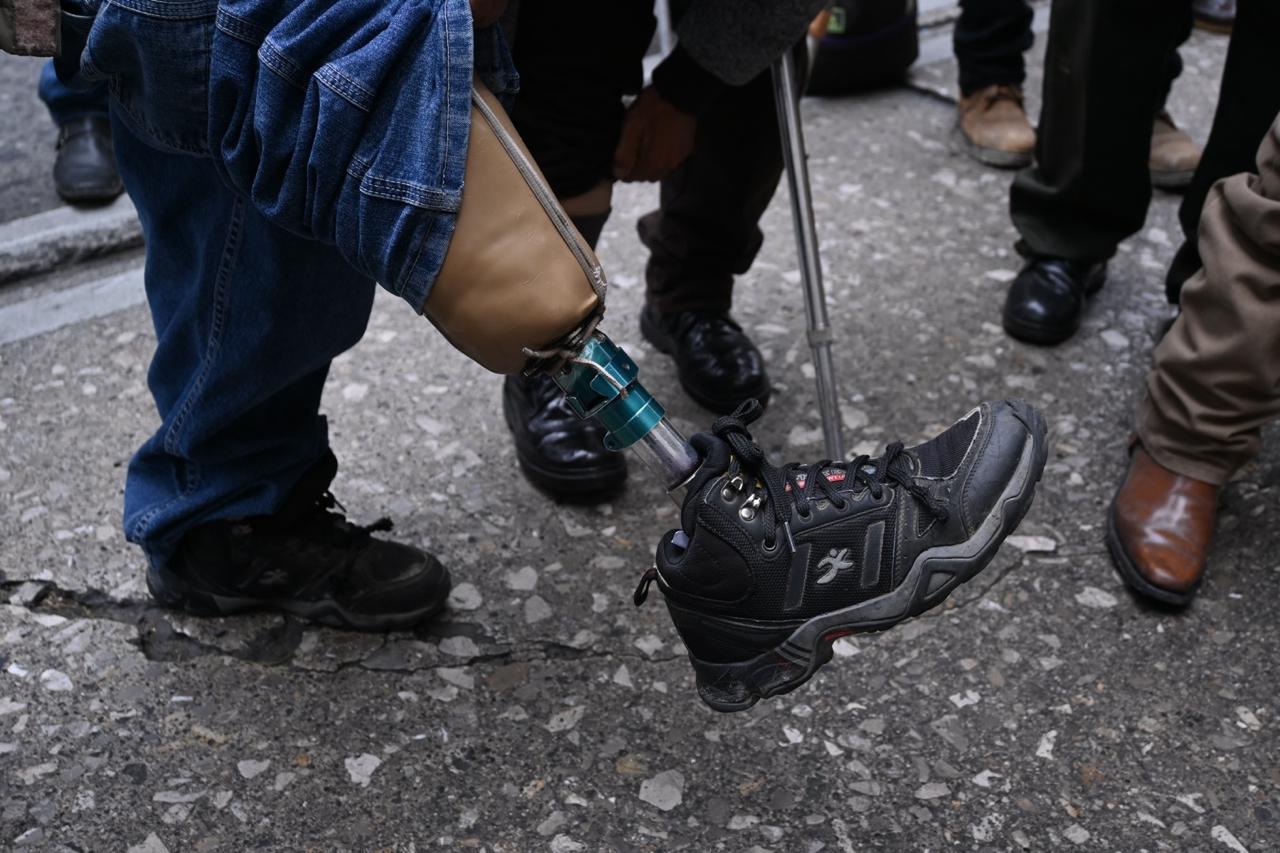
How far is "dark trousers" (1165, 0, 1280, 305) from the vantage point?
6.79ft

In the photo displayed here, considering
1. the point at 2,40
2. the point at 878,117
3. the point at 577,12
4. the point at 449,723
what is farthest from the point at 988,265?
the point at 2,40

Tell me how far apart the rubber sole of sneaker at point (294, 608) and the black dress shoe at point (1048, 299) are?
1.26m

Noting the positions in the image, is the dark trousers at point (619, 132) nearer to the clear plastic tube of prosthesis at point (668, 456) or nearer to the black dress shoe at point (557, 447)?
the black dress shoe at point (557, 447)

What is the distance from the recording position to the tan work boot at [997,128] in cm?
310

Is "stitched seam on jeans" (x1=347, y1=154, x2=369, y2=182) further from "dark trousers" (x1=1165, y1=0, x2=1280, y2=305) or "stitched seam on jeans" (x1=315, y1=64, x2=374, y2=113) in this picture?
"dark trousers" (x1=1165, y1=0, x2=1280, y2=305)

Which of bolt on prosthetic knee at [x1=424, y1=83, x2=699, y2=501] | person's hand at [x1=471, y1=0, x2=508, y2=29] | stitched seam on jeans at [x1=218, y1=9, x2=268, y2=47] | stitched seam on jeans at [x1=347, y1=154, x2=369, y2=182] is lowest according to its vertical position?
bolt on prosthetic knee at [x1=424, y1=83, x2=699, y2=501]

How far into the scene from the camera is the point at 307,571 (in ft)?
5.70

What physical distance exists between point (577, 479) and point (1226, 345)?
38.6 inches

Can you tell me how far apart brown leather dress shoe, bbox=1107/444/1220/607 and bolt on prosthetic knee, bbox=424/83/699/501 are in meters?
0.97

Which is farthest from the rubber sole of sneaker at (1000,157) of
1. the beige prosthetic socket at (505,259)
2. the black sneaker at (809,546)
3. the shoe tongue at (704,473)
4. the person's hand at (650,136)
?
the beige prosthetic socket at (505,259)

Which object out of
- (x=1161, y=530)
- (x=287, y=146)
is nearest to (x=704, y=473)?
(x=287, y=146)

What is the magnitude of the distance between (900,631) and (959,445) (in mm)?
433

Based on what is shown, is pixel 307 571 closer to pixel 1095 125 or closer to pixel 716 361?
pixel 716 361

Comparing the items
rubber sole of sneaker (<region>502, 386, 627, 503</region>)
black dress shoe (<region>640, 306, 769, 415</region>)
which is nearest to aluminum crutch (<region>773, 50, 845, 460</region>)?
black dress shoe (<region>640, 306, 769, 415</region>)
